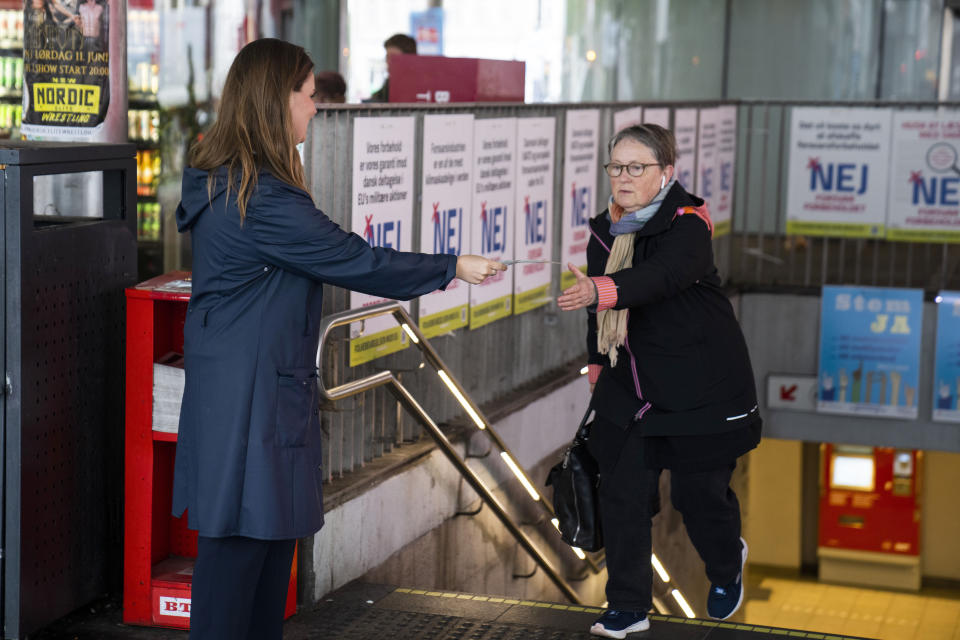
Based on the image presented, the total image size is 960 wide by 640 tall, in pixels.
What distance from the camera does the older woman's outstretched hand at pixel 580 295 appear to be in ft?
12.5

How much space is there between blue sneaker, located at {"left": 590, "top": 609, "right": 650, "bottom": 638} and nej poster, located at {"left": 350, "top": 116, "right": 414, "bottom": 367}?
58.1 inches

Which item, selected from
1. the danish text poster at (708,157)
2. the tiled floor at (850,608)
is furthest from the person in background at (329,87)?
the tiled floor at (850,608)

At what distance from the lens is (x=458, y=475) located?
6250 millimetres

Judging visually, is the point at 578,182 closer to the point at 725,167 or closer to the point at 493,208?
the point at 493,208

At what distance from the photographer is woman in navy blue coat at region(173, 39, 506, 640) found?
3195 mm

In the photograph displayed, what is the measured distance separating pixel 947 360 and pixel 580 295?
7.95 meters

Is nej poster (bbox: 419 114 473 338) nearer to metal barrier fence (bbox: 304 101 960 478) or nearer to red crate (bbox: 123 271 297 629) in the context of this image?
metal barrier fence (bbox: 304 101 960 478)

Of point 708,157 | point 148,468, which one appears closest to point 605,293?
point 148,468

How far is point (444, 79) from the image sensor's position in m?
6.90

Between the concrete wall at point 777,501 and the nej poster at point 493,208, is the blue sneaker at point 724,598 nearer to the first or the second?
the nej poster at point 493,208

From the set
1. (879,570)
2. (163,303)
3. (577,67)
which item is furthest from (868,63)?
(163,303)

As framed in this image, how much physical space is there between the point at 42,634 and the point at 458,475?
2391 millimetres

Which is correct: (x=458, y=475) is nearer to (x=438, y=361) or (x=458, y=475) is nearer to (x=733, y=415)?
(x=438, y=361)

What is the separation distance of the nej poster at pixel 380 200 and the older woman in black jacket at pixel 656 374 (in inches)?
46.8
